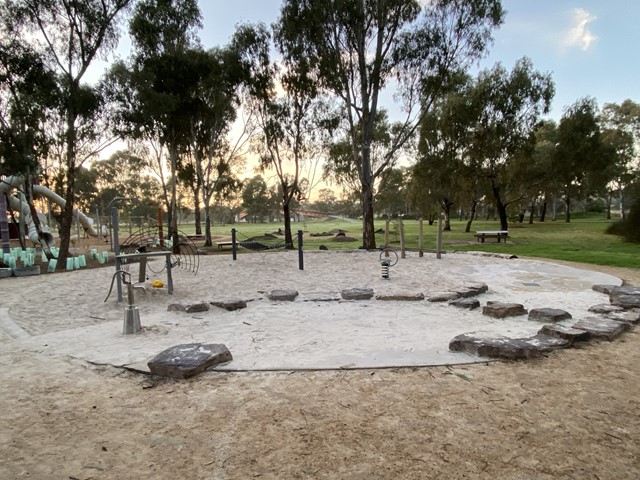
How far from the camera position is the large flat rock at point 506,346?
13.0 feet

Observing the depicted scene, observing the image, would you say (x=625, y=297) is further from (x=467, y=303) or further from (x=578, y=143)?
(x=578, y=143)

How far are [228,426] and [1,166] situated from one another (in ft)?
54.5

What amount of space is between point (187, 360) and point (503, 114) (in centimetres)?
2725

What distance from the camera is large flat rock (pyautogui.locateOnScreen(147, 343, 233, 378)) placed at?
3.67 m

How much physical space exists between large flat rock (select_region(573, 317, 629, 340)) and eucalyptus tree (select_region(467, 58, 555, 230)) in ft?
75.5

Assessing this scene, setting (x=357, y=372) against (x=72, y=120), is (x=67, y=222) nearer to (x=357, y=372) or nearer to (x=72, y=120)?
(x=72, y=120)

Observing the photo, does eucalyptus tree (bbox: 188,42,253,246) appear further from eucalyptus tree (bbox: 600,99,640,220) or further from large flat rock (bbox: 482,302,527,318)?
eucalyptus tree (bbox: 600,99,640,220)

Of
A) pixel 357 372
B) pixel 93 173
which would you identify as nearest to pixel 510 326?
pixel 357 372

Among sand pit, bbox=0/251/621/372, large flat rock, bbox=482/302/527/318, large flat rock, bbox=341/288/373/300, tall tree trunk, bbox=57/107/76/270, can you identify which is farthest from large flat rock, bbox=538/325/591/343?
tall tree trunk, bbox=57/107/76/270

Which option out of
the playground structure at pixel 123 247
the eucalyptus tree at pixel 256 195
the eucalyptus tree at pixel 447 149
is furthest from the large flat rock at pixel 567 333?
the eucalyptus tree at pixel 256 195

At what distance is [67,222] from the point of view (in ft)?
41.3

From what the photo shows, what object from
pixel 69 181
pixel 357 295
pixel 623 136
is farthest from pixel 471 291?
pixel 623 136

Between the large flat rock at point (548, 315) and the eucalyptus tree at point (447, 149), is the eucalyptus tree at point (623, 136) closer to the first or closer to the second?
the eucalyptus tree at point (447, 149)

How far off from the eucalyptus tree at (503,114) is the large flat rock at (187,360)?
85.2ft
